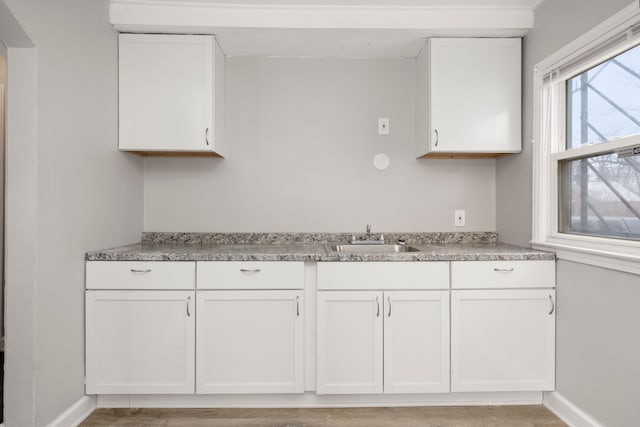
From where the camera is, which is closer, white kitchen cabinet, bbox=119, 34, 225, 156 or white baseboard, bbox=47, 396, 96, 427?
white baseboard, bbox=47, 396, 96, 427

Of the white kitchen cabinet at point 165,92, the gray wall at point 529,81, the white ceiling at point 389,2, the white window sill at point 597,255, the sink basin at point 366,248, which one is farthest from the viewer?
the sink basin at point 366,248

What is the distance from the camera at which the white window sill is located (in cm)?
157

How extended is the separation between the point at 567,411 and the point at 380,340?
101 centimetres

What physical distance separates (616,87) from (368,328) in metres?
1.66

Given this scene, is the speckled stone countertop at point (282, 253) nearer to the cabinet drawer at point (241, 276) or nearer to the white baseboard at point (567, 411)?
the cabinet drawer at point (241, 276)

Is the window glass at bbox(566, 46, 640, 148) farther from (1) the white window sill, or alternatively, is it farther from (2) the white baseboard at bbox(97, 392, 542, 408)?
(2) the white baseboard at bbox(97, 392, 542, 408)

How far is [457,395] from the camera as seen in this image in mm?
2121

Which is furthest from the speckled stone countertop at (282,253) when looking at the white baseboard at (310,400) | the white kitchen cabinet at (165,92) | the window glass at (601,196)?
the white baseboard at (310,400)

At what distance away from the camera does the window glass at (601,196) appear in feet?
5.49

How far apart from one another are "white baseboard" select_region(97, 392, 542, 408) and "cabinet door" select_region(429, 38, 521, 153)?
1.45m

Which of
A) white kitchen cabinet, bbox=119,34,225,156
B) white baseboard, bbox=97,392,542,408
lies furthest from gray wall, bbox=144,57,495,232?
white baseboard, bbox=97,392,542,408

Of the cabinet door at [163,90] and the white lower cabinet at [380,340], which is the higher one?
the cabinet door at [163,90]

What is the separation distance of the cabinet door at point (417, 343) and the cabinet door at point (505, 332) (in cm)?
6

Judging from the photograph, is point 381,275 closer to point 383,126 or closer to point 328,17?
point 383,126
